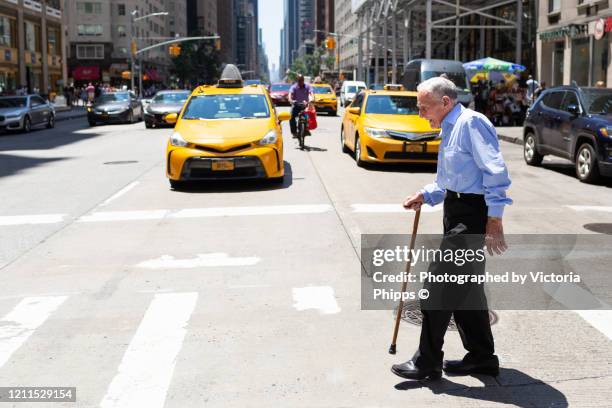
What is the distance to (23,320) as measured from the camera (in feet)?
18.3

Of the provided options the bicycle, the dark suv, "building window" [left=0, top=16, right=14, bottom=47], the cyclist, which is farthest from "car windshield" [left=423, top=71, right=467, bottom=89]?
"building window" [left=0, top=16, right=14, bottom=47]

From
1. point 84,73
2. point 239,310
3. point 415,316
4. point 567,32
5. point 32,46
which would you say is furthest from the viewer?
point 84,73

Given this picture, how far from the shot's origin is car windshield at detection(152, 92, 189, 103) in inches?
1240

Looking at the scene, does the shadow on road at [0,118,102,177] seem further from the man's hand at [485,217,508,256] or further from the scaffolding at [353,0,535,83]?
the scaffolding at [353,0,535,83]

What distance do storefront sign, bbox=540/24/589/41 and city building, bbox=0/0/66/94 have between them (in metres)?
32.6

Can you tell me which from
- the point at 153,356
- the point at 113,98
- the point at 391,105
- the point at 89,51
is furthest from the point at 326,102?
the point at 89,51

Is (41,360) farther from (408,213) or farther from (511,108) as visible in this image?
(511,108)

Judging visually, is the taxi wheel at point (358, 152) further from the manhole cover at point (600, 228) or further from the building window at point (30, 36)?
the building window at point (30, 36)

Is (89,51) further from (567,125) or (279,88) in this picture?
(567,125)

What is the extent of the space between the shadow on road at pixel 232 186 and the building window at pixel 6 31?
144 feet

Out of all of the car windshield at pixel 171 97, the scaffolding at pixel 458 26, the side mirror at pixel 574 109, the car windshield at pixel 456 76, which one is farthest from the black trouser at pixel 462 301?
the scaffolding at pixel 458 26

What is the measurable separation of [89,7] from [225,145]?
306 ft

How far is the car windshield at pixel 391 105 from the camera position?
626 inches

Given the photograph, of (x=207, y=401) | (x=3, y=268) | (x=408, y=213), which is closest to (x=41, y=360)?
(x=207, y=401)
